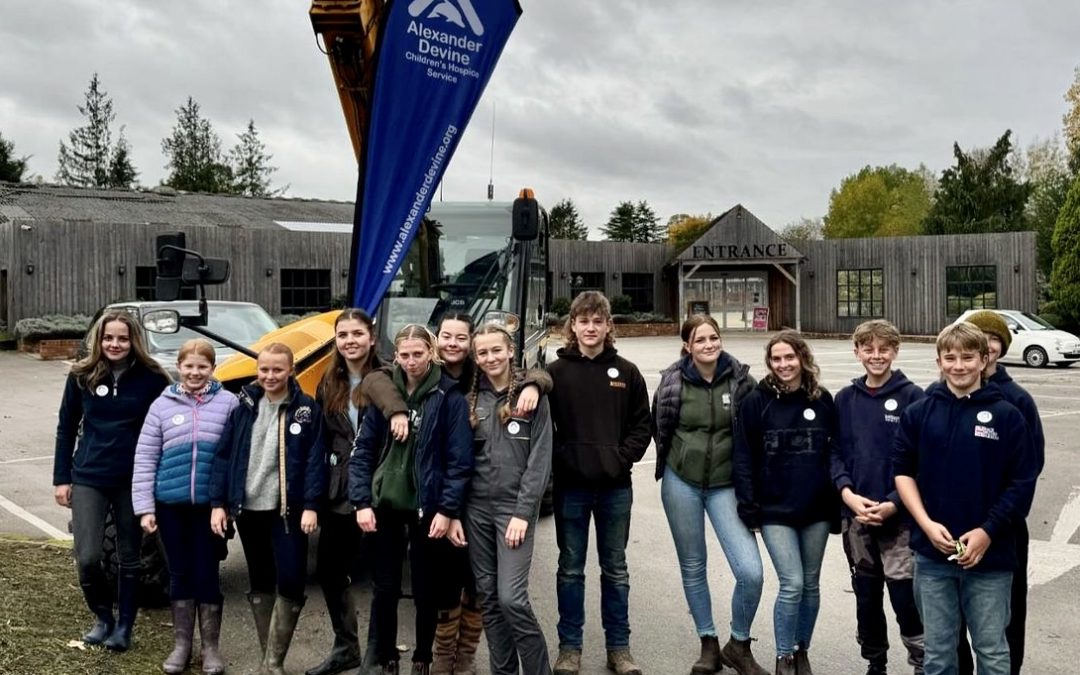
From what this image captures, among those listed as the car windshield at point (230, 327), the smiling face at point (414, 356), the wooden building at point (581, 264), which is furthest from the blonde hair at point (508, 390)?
the wooden building at point (581, 264)

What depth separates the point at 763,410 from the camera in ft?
15.3

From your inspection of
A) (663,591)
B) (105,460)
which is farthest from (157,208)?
(663,591)

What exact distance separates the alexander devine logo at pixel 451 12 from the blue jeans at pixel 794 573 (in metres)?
4.41

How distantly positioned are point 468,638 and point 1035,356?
2319 cm

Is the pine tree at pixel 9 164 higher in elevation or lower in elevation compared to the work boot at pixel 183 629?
higher

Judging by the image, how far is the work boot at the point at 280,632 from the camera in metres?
4.69

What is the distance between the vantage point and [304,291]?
3259 centimetres

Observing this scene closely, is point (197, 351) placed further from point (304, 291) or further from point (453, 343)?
point (304, 291)

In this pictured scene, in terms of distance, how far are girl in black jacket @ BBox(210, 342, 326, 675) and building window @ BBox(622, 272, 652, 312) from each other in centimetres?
3802

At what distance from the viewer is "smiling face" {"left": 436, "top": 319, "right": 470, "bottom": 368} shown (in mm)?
4617

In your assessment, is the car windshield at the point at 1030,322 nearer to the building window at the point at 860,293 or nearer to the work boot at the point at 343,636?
the building window at the point at 860,293

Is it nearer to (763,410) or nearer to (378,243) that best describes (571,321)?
(763,410)

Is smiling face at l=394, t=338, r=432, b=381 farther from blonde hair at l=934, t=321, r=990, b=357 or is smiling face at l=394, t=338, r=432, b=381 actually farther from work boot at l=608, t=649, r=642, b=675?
blonde hair at l=934, t=321, r=990, b=357

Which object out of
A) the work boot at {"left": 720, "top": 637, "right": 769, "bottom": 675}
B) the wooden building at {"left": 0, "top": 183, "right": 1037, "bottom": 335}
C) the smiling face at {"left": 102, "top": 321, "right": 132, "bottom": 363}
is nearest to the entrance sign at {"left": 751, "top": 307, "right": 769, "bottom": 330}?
the wooden building at {"left": 0, "top": 183, "right": 1037, "bottom": 335}
